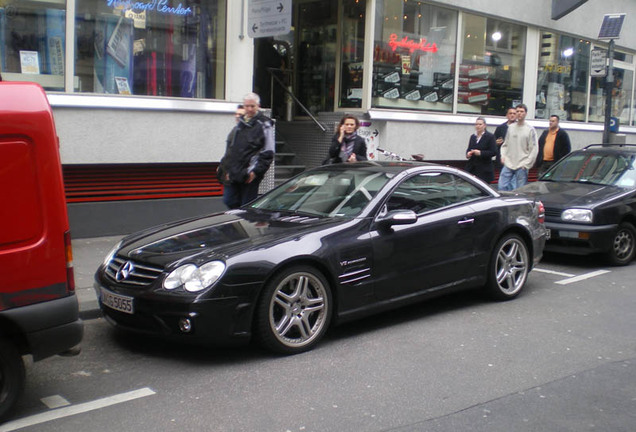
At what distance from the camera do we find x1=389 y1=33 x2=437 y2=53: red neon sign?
536 inches

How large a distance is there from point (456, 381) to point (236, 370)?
152cm

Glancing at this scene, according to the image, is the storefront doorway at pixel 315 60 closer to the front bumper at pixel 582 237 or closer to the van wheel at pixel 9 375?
the front bumper at pixel 582 237

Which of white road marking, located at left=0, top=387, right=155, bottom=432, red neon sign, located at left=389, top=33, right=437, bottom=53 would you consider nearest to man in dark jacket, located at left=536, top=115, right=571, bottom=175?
red neon sign, located at left=389, top=33, right=437, bottom=53

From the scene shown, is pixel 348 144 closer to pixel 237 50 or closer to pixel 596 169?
pixel 237 50

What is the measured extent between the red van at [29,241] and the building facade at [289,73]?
563cm

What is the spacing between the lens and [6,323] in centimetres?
391

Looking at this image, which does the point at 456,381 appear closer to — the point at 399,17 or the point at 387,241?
the point at 387,241

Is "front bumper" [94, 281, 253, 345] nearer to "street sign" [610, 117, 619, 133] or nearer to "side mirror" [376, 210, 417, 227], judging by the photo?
"side mirror" [376, 210, 417, 227]

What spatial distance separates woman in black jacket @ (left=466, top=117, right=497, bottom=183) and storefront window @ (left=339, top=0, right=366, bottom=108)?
295cm

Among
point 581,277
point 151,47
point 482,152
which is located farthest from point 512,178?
point 151,47

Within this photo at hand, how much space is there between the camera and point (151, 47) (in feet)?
34.2

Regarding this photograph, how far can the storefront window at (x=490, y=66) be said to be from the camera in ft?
49.9

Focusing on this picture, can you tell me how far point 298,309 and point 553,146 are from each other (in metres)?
8.48

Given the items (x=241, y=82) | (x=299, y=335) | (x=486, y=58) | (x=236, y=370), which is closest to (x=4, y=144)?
(x=236, y=370)
